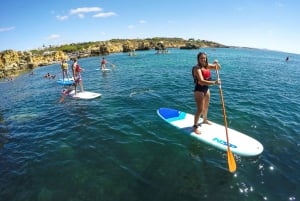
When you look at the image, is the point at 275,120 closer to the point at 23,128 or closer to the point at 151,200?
the point at 151,200

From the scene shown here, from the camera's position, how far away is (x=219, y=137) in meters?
10.1

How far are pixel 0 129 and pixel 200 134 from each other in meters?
12.1

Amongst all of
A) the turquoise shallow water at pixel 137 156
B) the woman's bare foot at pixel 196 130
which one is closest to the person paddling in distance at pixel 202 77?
the woman's bare foot at pixel 196 130

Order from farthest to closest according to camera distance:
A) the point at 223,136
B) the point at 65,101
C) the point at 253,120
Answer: the point at 65,101, the point at 253,120, the point at 223,136

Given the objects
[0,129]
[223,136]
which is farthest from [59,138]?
[223,136]

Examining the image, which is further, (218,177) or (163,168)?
(163,168)

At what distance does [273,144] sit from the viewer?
10320mm

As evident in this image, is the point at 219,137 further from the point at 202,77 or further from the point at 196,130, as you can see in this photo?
the point at 202,77

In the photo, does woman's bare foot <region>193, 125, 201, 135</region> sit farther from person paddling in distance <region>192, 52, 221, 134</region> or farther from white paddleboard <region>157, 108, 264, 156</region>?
person paddling in distance <region>192, 52, 221, 134</region>

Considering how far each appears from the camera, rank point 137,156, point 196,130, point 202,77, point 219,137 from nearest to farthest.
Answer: point 202,77
point 137,156
point 219,137
point 196,130

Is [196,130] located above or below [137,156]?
above

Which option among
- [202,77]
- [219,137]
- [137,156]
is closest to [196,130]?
[219,137]

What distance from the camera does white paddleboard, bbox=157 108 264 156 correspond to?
9117 mm

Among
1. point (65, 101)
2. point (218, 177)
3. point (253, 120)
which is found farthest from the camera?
point (65, 101)
